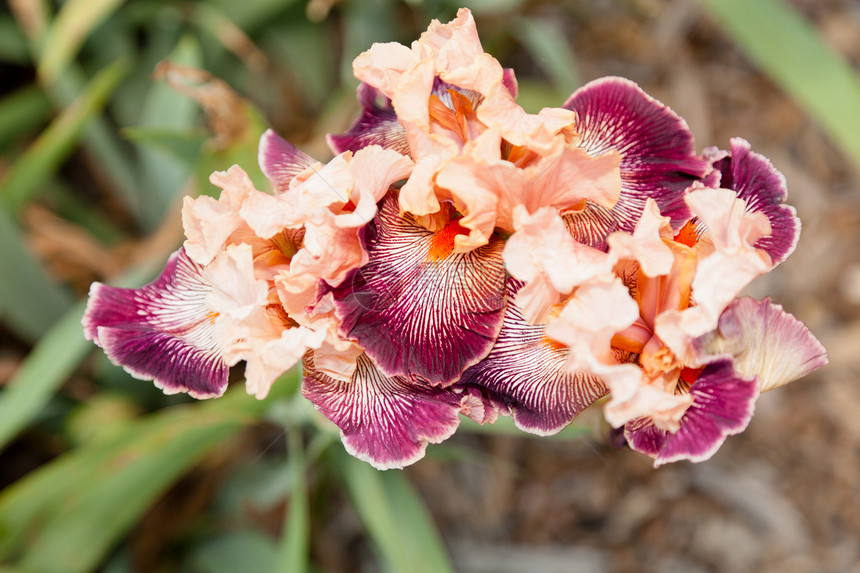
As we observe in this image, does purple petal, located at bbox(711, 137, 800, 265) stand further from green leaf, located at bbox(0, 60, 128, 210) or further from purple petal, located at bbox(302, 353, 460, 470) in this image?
green leaf, located at bbox(0, 60, 128, 210)

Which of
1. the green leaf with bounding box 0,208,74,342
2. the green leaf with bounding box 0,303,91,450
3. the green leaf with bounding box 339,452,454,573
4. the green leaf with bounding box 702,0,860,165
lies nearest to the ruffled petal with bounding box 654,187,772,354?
the green leaf with bounding box 339,452,454,573

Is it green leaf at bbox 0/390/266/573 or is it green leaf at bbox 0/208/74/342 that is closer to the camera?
green leaf at bbox 0/390/266/573

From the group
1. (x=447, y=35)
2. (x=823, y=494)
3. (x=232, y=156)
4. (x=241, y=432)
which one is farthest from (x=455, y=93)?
(x=823, y=494)

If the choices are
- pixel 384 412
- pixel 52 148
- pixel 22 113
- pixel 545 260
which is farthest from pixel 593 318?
pixel 22 113

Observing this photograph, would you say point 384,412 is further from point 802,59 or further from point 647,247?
point 802,59

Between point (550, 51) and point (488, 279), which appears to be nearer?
point (488, 279)

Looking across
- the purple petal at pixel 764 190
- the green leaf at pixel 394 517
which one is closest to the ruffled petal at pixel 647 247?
the purple petal at pixel 764 190

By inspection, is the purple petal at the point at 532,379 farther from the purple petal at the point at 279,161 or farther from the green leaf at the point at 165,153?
the green leaf at the point at 165,153
